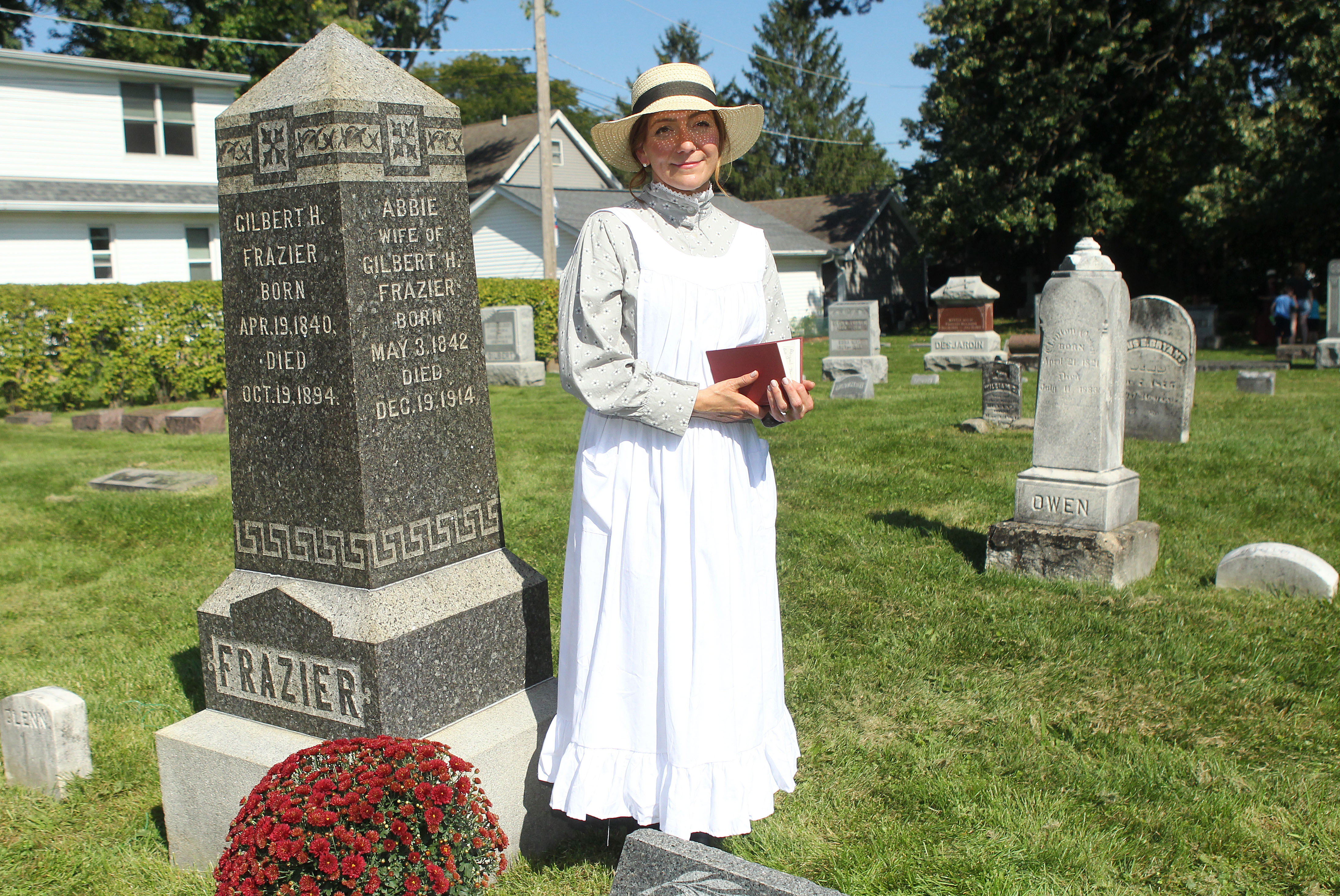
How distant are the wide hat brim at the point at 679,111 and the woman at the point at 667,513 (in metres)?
0.01

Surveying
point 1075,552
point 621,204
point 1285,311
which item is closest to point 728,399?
point 1075,552

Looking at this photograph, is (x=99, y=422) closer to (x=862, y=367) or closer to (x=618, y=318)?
(x=862, y=367)

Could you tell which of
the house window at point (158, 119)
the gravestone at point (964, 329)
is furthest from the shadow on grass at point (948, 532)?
the house window at point (158, 119)

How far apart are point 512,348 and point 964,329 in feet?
30.1

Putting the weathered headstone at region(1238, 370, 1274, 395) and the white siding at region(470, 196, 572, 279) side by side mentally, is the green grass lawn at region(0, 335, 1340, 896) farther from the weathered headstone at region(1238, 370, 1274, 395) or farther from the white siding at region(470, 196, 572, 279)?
the white siding at region(470, 196, 572, 279)

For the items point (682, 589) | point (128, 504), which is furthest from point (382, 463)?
point (128, 504)

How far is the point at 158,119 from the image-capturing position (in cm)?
2362

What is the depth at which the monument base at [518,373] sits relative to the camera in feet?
61.2

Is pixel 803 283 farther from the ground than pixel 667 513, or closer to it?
farther from the ground

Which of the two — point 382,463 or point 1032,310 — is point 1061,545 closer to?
point 382,463

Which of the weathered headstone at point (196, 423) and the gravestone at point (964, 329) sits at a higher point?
the gravestone at point (964, 329)

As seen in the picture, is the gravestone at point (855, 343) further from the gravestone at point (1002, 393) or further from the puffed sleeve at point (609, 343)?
the puffed sleeve at point (609, 343)

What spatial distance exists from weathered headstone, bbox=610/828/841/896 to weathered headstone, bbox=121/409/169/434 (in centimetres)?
1242

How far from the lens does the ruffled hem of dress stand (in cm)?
292
